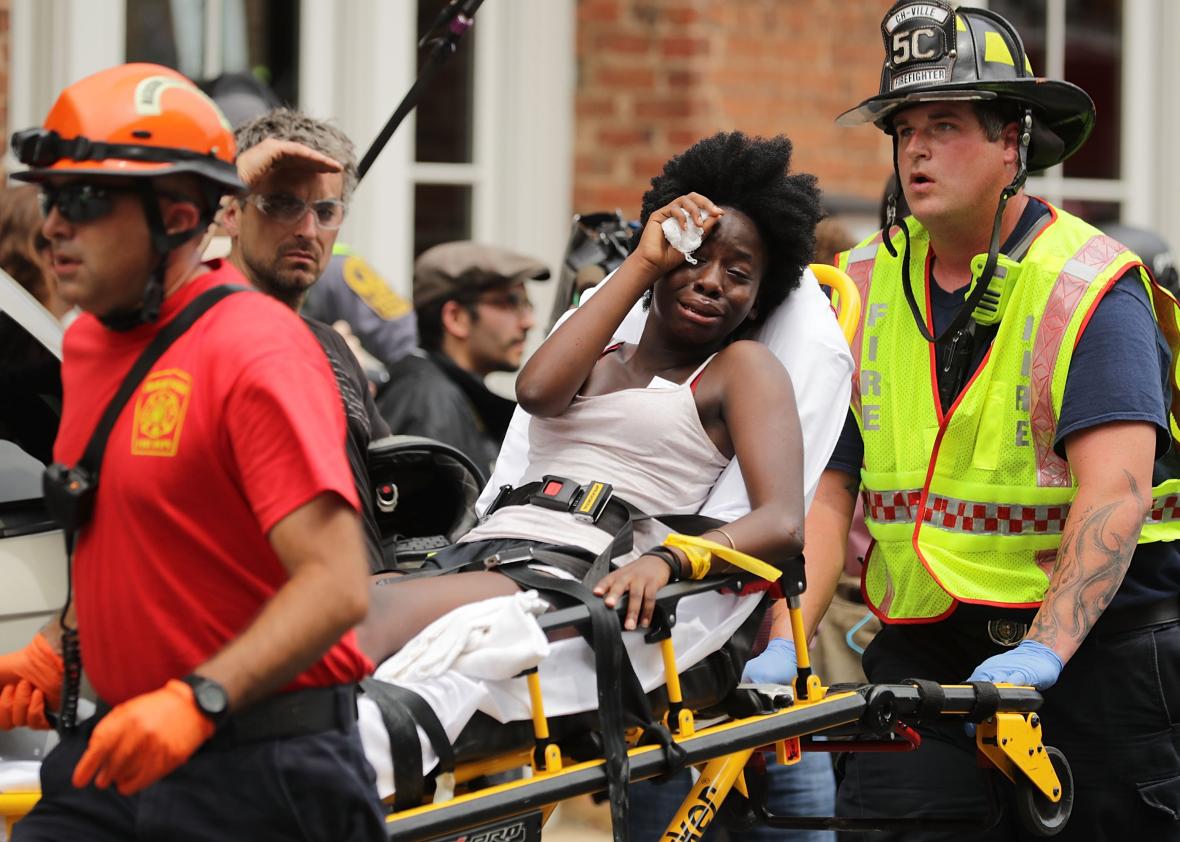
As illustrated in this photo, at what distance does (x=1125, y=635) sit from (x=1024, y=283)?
763 millimetres

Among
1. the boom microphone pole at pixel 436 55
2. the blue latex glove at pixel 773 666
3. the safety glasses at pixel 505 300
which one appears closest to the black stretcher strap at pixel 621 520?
the blue latex glove at pixel 773 666

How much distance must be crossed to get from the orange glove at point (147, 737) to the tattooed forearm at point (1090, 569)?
195 centimetres

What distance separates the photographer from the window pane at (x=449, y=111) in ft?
25.2

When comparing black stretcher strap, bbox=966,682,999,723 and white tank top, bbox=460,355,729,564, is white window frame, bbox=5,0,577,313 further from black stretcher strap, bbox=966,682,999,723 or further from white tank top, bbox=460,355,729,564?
black stretcher strap, bbox=966,682,999,723

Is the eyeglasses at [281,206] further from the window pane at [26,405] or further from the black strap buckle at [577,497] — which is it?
the black strap buckle at [577,497]

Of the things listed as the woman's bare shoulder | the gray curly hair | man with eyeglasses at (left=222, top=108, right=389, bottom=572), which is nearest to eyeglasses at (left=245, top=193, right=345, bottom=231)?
man with eyeglasses at (left=222, top=108, right=389, bottom=572)

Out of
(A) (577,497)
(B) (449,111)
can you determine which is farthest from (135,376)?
(B) (449,111)

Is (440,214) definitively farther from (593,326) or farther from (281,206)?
(593,326)

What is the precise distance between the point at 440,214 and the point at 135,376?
5.19 m

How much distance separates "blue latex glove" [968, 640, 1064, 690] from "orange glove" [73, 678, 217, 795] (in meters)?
1.80

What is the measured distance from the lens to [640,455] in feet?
12.4

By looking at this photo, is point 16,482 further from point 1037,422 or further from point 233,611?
point 1037,422

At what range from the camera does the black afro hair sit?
396 cm

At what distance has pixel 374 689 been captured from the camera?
3.09 metres
